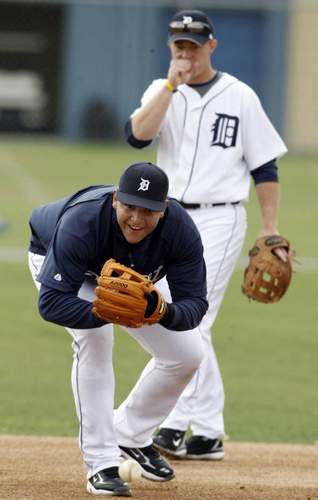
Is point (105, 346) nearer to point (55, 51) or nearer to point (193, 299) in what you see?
point (193, 299)

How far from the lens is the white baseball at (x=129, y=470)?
17.7 feet

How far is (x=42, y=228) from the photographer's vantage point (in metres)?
5.56

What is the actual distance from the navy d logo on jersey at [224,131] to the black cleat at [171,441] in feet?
4.97

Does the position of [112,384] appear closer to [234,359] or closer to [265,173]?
[265,173]

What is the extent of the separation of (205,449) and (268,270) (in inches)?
39.2

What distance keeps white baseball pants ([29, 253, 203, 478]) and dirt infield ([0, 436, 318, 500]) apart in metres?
0.23

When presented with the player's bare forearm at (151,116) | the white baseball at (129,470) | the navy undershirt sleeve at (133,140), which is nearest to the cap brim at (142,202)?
the white baseball at (129,470)

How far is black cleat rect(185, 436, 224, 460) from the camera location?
259 inches

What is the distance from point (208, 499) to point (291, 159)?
70.6ft

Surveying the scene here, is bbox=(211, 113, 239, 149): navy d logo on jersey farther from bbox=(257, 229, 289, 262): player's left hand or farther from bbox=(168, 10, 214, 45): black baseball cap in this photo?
bbox=(257, 229, 289, 262): player's left hand

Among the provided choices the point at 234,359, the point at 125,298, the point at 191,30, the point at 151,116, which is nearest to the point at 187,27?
the point at 191,30

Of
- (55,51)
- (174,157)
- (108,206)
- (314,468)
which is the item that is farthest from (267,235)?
(55,51)

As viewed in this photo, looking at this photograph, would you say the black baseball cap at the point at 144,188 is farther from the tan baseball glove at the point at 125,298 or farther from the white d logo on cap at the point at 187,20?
the white d logo on cap at the point at 187,20

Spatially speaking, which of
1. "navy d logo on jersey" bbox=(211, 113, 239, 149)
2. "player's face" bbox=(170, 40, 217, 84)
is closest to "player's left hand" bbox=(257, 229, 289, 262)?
"navy d logo on jersey" bbox=(211, 113, 239, 149)
